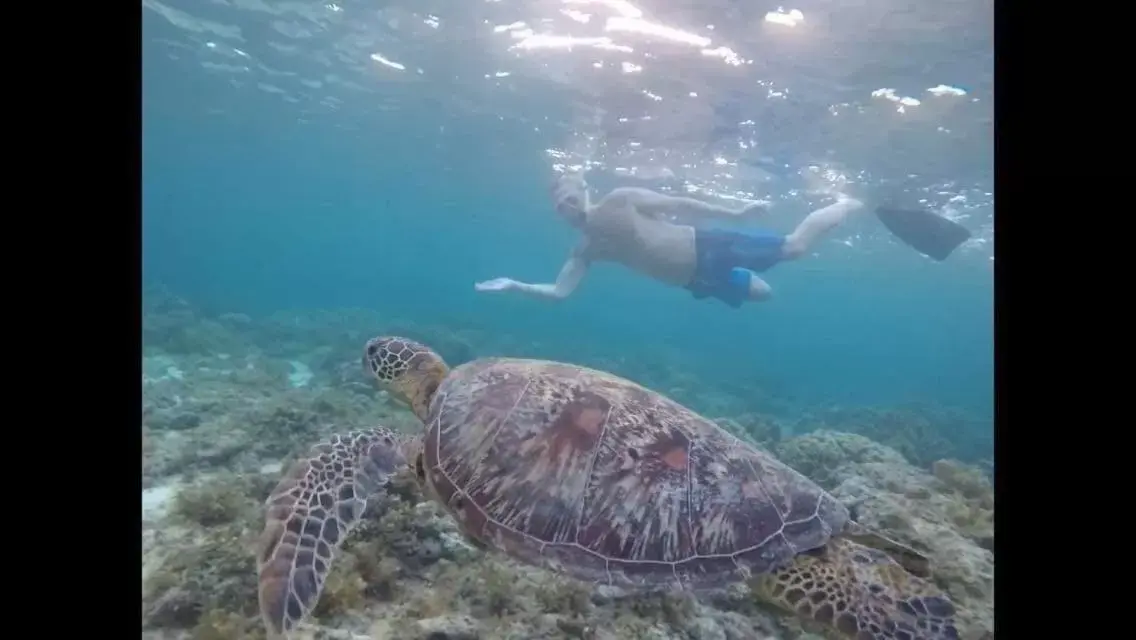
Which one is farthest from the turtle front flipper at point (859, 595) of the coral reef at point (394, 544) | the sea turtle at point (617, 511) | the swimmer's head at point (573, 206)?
the swimmer's head at point (573, 206)

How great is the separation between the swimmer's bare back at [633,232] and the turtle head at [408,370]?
5751 mm

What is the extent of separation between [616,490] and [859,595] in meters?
1.13

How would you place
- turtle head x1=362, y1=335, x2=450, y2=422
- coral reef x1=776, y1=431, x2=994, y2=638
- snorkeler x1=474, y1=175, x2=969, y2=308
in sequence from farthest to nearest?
snorkeler x1=474, y1=175, x2=969, y2=308 < turtle head x1=362, y1=335, x2=450, y2=422 < coral reef x1=776, y1=431, x2=994, y2=638

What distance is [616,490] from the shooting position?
2.50 metres

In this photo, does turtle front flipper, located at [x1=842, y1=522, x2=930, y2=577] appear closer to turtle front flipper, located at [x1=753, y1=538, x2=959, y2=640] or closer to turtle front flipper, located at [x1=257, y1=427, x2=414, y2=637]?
turtle front flipper, located at [x1=753, y1=538, x2=959, y2=640]

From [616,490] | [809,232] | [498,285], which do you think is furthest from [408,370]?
[809,232]

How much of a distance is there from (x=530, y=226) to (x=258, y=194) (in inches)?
1181

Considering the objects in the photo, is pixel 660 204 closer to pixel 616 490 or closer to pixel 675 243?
pixel 675 243

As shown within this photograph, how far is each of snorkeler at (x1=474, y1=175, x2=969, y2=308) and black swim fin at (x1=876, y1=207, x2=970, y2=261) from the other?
11.1 feet

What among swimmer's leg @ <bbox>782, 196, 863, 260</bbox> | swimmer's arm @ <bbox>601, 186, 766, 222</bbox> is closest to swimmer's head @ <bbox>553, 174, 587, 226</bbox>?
swimmer's arm @ <bbox>601, 186, 766, 222</bbox>

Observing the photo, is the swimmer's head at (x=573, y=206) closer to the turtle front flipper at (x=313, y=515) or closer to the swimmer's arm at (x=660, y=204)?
the swimmer's arm at (x=660, y=204)

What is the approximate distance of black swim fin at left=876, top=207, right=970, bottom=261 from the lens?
12164 millimetres

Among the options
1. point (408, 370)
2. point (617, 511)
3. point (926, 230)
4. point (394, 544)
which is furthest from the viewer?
point (926, 230)

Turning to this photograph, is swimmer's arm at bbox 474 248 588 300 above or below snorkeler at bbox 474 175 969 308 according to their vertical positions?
below
